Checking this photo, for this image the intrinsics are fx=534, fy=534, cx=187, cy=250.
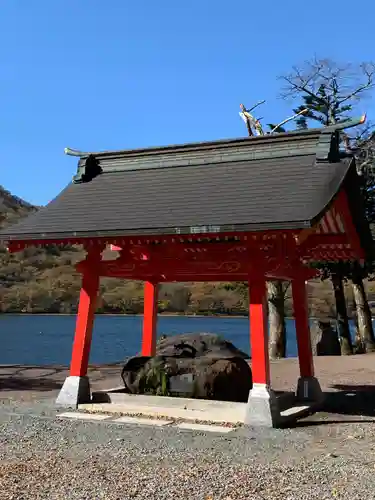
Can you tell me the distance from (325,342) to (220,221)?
1623cm

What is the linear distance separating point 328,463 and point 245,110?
16.3 meters

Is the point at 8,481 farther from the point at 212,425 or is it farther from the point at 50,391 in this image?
the point at 50,391

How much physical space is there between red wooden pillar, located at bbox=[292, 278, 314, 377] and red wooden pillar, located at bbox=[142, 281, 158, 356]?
3.12 meters

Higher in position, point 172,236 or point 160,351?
point 172,236

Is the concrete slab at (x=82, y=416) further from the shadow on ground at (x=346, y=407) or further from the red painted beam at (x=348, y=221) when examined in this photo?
the red painted beam at (x=348, y=221)

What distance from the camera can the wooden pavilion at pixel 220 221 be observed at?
8.20 meters

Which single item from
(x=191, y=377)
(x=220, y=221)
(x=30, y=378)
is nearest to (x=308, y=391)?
(x=191, y=377)

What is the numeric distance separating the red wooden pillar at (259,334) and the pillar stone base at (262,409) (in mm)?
138

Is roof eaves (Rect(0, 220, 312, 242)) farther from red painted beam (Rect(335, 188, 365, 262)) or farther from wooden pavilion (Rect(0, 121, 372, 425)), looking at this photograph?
red painted beam (Rect(335, 188, 365, 262))

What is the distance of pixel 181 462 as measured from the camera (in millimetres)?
5793

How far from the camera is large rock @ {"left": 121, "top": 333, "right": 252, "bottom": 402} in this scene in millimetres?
9484

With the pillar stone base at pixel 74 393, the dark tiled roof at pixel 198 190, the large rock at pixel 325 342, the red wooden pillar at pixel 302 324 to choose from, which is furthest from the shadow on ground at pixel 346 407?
the large rock at pixel 325 342

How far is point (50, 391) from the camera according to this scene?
12.1 meters

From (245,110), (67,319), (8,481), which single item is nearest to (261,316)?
(8,481)
